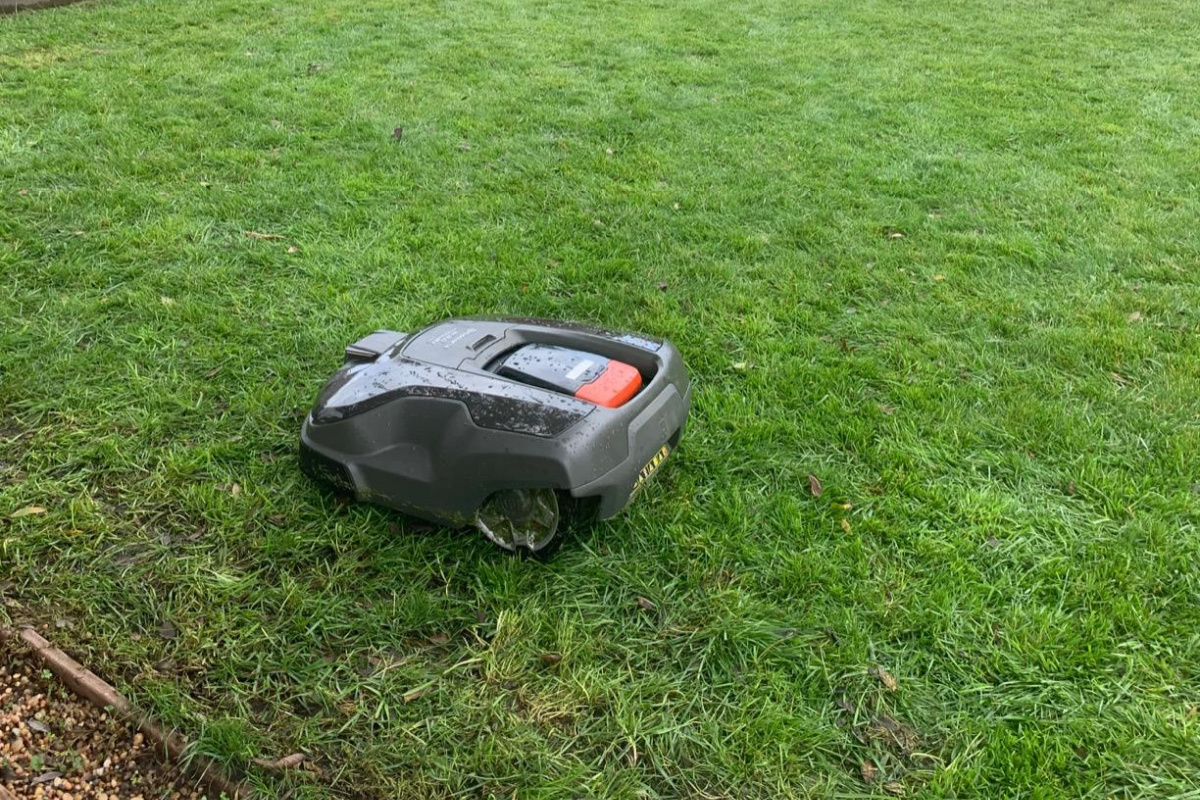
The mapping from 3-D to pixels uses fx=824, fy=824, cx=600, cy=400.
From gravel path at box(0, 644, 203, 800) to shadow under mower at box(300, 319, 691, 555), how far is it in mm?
828

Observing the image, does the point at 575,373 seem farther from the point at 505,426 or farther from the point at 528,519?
the point at 528,519

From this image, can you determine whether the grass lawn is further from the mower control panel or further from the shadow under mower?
the mower control panel

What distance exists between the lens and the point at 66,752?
1.85 metres

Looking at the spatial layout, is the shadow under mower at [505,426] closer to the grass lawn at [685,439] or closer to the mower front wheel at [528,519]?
the mower front wheel at [528,519]

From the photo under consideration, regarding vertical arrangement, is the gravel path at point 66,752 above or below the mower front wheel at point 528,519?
below

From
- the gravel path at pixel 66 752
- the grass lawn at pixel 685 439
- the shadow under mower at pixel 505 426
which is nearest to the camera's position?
the gravel path at pixel 66 752

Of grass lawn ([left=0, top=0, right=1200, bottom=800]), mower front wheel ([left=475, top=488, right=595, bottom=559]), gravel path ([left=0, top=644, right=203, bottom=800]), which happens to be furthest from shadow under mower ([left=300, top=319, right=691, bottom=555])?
gravel path ([left=0, top=644, right=203, bottom=800])

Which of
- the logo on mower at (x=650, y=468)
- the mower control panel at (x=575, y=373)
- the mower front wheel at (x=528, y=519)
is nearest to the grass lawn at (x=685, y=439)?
the mower front wheel at (x=528, y=519)

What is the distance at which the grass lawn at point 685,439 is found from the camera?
1959 mm

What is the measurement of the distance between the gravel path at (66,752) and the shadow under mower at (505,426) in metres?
0.83

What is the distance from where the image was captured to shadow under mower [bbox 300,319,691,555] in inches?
83.4

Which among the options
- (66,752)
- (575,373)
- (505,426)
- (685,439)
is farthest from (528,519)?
(66,752)

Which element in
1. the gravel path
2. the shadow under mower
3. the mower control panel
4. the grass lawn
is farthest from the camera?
the mower control panel

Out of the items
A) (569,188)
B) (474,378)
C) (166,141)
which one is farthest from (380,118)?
(474,378)
